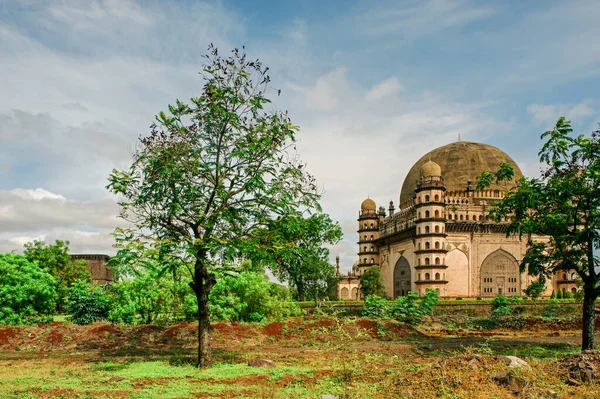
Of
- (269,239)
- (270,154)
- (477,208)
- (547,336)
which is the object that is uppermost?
(477,208)

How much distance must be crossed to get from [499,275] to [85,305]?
42656mm

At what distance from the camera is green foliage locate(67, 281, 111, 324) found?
25359mm

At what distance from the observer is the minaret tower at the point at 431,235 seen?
55.2 m

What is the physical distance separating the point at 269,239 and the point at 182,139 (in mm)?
3511

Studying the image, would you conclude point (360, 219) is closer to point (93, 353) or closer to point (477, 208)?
point (477, 208)

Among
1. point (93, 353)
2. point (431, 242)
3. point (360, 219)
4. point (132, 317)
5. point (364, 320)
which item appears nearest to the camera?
point (93, 353)

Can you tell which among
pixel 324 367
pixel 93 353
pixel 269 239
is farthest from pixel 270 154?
pixel 93 353

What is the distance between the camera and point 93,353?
1958 centimetres

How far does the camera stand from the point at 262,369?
14.5 m

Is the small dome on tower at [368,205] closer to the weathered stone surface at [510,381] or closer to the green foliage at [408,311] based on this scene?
the green foliage at [408,311]

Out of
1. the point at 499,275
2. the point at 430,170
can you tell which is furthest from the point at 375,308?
the point at 499,275

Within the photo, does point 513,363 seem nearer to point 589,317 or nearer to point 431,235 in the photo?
point 589,317

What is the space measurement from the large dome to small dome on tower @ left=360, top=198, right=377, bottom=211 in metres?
3.74

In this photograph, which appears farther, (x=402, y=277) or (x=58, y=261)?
(x=402, y=277)
